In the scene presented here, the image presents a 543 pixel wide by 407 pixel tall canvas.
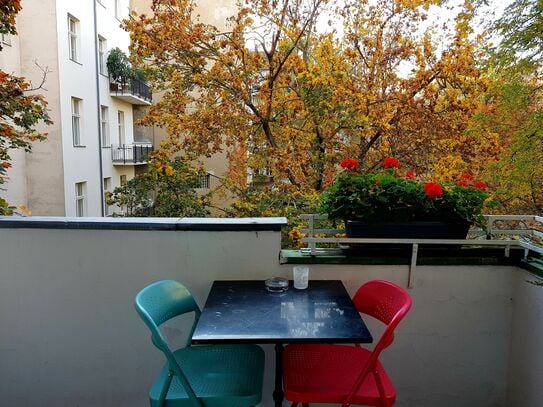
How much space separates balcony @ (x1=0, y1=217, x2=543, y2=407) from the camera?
2.00 meters

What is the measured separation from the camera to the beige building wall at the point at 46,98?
930 centimetres

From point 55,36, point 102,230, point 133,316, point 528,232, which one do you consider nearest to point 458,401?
point 528,232

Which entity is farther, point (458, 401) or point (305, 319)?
point (458, 401)

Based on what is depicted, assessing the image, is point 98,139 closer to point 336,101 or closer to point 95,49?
point 95,49

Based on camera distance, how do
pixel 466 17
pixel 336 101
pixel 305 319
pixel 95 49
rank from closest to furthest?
pixel 305 319 → pixel 466 17 → pixel 336 101 → pixel 95 49

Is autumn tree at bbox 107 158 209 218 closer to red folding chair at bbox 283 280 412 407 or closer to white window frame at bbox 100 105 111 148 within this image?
white window frame at bbox 100 105 111 148

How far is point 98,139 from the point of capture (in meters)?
11.3

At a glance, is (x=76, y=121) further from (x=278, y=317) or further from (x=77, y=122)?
(x=278, y=317)

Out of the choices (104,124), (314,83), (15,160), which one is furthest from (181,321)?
(104,124)

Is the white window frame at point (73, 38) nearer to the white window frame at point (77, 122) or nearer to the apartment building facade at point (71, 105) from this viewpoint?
the apartment building facade at point (71, 105)

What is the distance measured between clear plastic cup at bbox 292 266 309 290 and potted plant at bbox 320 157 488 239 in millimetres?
300

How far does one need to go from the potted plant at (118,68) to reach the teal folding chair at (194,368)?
11.9 meters

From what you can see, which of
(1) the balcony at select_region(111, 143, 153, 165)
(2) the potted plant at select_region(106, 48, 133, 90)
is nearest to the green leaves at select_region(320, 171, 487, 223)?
(1) the balcony at select_region(111, 143, 153, 165)

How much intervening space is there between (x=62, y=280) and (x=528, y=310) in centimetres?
228
